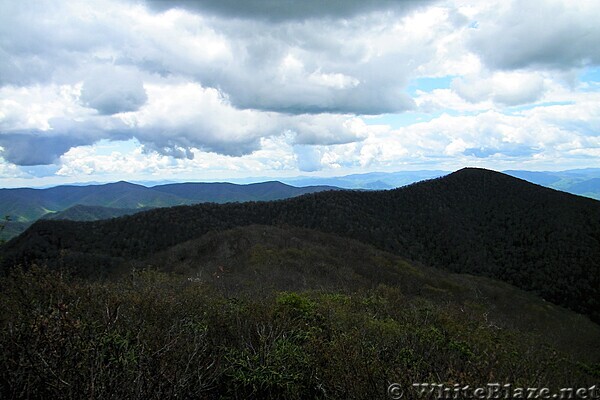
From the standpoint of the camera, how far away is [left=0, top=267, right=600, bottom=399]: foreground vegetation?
662 centimetres

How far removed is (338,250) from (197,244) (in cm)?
3138

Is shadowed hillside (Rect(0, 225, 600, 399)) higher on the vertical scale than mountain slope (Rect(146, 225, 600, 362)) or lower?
higher

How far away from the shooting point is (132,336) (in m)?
10.4

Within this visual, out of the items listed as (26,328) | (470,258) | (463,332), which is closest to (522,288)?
(470,258)

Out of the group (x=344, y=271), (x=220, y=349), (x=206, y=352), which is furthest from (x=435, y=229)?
(x=206, y=352)

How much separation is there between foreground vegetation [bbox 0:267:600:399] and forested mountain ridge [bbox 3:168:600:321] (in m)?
79.1

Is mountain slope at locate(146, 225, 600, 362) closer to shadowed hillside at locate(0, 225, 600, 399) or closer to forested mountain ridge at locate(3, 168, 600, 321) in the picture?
forested mountain ridge at locate(3, 168, 600, 321)

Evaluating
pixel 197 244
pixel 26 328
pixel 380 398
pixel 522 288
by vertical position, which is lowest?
pixel 522 288

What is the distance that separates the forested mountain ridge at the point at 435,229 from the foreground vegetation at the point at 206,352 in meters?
79.1

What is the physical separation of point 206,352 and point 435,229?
133971mm

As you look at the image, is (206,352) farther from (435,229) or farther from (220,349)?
(435,229)

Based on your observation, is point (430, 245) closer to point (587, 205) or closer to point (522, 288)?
point (522, 288)

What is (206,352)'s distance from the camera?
1109 centimetres

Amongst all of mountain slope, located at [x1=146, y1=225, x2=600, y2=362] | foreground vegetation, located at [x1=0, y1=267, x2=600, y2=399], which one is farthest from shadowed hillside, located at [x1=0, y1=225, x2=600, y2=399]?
mountain slope, located at [x1=146, y1=225, x2=600, y2=362]
